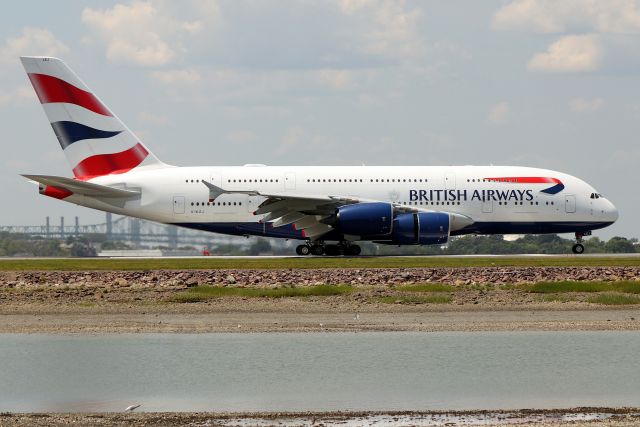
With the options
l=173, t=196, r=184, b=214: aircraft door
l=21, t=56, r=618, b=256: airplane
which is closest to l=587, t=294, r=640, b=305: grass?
l=21, t=56, r=618, b=256: airplane

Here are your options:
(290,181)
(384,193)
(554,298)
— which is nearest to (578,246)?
(384,193)

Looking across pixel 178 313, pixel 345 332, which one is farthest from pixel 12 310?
pixel 345 332

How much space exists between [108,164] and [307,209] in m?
11.0

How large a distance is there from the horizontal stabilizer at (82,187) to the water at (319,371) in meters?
26.7

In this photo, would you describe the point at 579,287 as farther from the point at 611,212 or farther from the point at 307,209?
the point at 611,212

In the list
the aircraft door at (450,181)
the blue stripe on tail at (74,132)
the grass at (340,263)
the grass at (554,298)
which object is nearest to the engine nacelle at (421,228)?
the grass at (340,263)

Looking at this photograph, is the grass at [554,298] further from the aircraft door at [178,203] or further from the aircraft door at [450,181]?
the aircraft door at [178,203]

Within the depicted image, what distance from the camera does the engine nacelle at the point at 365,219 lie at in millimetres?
50875

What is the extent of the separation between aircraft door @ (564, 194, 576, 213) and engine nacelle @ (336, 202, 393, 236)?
31.0 ft

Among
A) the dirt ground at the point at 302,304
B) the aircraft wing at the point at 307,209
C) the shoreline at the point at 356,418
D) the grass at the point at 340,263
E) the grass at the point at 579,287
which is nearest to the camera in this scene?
the shoreline at the point at 356,418

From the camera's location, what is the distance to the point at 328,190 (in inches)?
2138

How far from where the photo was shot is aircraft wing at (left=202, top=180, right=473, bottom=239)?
167 feet

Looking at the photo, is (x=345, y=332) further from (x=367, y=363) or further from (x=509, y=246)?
(x=509, y=246)

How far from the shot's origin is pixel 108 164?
56031 millimetres
